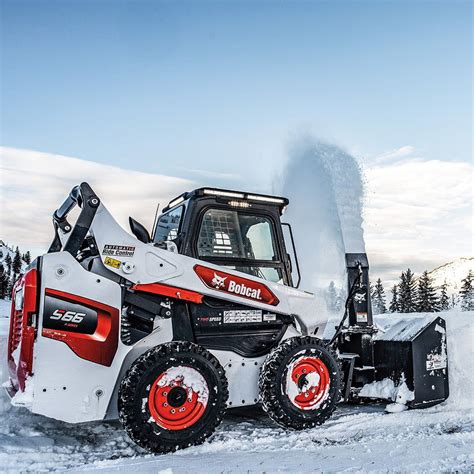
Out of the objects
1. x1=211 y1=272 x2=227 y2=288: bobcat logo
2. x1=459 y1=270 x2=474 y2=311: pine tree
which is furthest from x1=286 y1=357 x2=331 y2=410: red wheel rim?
x1=459 y1=270 x2=474 y2=311: pine tree

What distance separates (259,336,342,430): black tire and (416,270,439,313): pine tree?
104 feet

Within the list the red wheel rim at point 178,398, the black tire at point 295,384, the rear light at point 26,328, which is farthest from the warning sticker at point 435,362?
the rear light at point 26,328

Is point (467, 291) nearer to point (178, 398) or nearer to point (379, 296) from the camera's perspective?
point (379, 296)

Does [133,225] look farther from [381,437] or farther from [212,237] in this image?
[381,437]

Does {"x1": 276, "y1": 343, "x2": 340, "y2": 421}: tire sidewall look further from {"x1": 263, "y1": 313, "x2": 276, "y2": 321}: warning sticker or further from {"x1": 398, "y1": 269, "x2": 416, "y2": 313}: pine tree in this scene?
{"x1": 398, "y1": 269, "x2": 416, "y2": 313}: pine tree

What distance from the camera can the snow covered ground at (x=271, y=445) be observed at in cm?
419

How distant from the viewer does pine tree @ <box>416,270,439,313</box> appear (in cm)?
3556

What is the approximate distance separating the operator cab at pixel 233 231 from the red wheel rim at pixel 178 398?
4.22 feet

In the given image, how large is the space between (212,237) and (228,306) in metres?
0.77

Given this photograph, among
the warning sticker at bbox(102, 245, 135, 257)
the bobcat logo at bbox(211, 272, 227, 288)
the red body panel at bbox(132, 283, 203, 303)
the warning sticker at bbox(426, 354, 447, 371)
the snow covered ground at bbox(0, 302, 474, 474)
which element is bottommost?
the snow covered ground at bbox(0, 302, 474, 474)

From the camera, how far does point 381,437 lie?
4992 millimetres

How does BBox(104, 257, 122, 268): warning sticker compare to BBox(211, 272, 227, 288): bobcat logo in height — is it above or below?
above

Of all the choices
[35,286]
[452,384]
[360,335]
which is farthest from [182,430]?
[452,384]

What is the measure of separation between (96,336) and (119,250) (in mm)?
814
